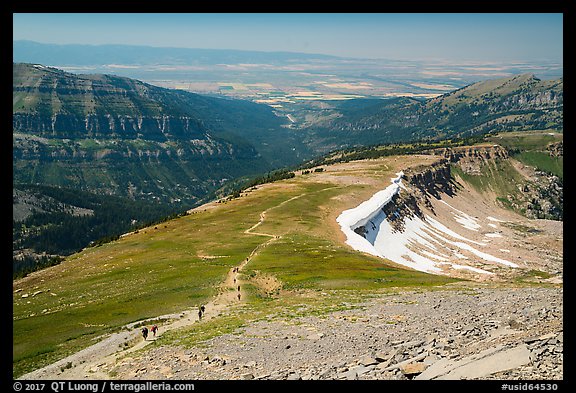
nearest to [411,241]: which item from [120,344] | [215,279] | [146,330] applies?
[215,279]

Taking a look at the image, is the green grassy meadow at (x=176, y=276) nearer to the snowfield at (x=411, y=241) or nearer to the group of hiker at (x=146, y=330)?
the group of hiker at (x=146, y=330)

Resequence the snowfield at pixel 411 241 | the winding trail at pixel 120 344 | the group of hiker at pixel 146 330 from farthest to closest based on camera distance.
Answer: the snowfield at pixel 411 241 → the group of hiker at pixel 146 330 → the winding trail at pixel 120 344

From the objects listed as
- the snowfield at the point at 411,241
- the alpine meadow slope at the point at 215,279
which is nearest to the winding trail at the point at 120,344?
the alpine meadow slope at the point at 215,279

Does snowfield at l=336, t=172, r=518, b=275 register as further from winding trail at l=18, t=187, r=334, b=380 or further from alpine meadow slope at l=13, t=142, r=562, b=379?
winding trail at l=18, t=187, r=334, b=380

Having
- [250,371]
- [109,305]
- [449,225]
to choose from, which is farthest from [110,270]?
[449,225]
